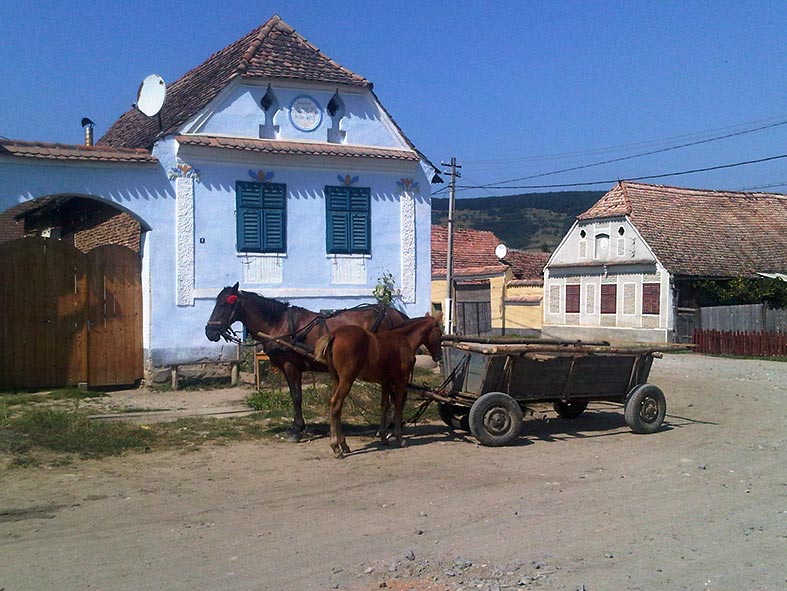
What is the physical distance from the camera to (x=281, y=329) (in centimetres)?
1030

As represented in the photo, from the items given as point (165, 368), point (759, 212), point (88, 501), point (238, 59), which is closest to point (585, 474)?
point (88, 501)

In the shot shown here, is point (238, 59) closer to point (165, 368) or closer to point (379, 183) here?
point (379, 183)

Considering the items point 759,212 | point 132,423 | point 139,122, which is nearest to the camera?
point 132,423

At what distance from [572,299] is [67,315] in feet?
84.5

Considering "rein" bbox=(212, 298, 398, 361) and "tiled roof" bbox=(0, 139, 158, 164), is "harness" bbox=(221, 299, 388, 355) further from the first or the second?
"tiled roof" bbox=(0, 139, 158, 164)

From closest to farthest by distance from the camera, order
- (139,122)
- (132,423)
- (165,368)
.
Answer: (132,423) → (165,368) → (139,122)

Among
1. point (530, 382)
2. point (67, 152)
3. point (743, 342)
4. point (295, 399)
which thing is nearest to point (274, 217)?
point (67, 152)

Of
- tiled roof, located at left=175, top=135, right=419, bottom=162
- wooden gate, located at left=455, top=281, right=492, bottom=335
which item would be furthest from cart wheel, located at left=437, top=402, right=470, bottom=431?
wooden gate, located at left=455, top=281, right=492, bottom=335

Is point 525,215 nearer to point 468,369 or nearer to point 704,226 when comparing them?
point 704,226

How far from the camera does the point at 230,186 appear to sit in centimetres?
1532

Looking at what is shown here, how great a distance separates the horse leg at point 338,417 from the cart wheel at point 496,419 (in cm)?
163

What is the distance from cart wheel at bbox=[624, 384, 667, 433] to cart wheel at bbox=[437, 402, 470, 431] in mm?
2208

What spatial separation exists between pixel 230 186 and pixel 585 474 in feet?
31.4

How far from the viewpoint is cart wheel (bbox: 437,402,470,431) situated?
1089cm
